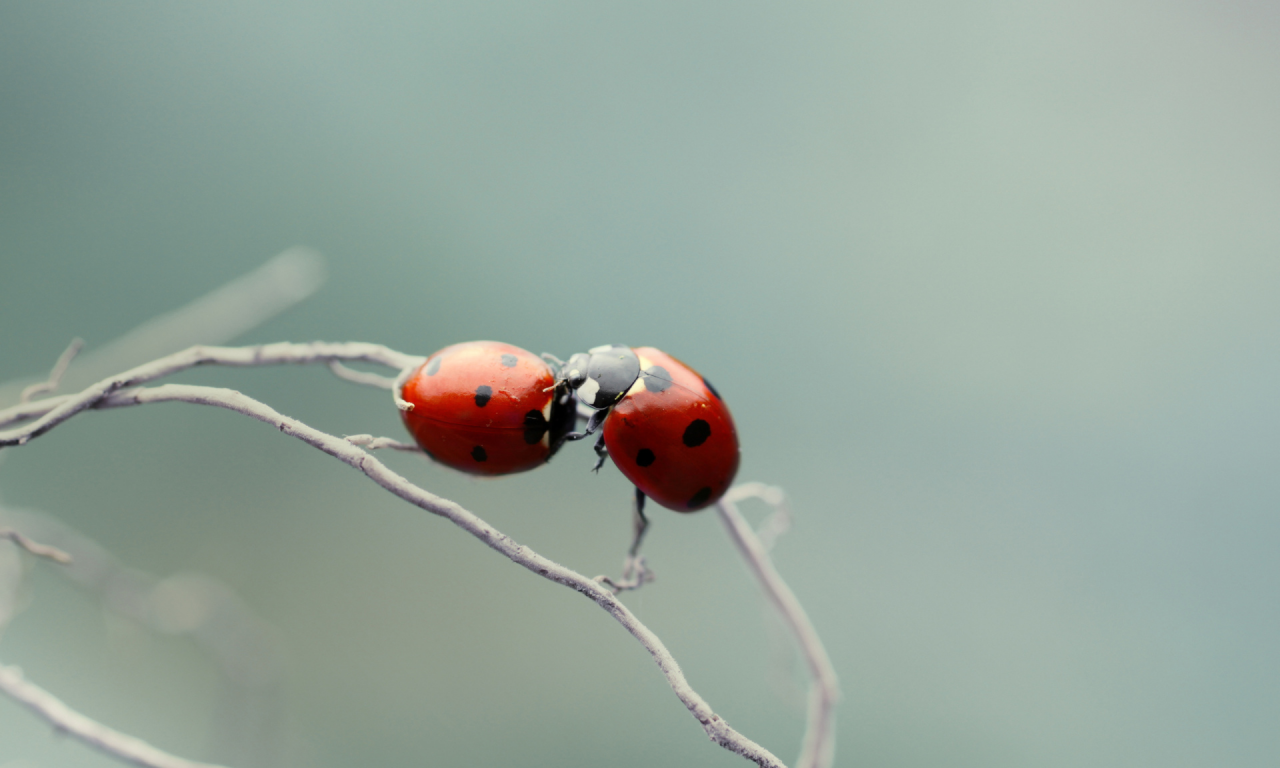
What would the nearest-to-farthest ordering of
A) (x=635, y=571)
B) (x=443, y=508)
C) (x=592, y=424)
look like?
(x=443, y=508), (x=635, y=571), (x=592, y=424)

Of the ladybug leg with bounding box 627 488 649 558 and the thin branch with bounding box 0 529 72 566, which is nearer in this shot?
the thin branch with bounding box 0 529 72 566

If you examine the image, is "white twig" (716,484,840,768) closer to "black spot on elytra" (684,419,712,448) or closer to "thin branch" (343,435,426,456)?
"black spot on elytra" (684,419,712,448)

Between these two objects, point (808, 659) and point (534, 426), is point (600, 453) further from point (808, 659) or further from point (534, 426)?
point (808, 659)

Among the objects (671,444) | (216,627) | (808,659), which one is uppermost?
(671,444)

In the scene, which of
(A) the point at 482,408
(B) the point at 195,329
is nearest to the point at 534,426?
(A) the point at 482,408

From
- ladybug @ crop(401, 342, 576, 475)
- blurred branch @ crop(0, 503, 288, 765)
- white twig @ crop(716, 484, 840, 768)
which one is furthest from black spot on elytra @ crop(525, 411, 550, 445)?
blurred branch @ crop(0, 503, 288, 765)

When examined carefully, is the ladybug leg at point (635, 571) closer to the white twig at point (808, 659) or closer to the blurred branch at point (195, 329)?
the white twig at point (808, 659)
